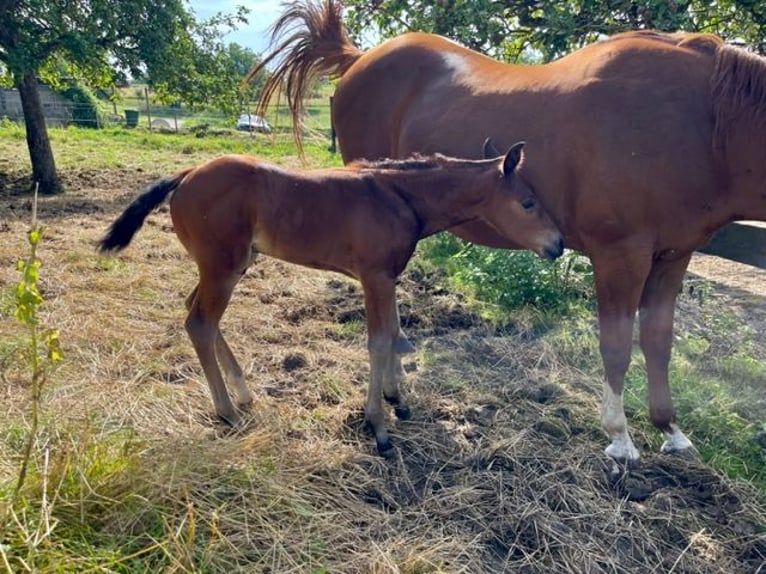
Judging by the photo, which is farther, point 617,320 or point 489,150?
point 489,150

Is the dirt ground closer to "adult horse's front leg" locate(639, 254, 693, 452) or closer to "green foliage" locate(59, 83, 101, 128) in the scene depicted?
"adult horse's front leg" locate(639, 254, 693, 452)

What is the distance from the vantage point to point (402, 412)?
10.0 feet

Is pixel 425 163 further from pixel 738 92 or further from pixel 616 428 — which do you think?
pixel 616 428

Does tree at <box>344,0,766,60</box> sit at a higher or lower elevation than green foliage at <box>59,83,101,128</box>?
higher

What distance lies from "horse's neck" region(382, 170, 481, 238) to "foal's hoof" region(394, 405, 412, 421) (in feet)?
2.99

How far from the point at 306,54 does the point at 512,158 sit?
233 centimetres

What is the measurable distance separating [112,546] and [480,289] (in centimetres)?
338

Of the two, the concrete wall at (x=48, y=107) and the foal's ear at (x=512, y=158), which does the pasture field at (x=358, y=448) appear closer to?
the foal's ear at (x=512, y=158)

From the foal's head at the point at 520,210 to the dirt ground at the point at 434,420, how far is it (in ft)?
2.79

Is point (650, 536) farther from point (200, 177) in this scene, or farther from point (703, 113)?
point (200, 177)

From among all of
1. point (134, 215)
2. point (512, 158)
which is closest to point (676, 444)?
point (512, 158)

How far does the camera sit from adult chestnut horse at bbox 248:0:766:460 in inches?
100.0

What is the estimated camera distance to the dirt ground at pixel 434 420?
2.22 metres

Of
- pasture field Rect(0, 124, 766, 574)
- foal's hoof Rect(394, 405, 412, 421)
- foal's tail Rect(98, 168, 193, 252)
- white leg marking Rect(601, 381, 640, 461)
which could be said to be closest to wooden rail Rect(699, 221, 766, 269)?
pasture field Rect(0, 124, 766, 574)
